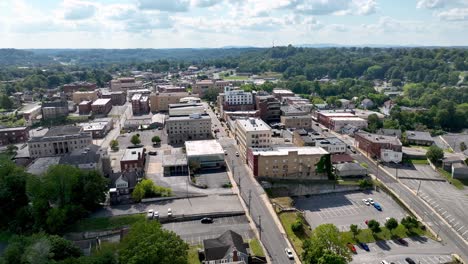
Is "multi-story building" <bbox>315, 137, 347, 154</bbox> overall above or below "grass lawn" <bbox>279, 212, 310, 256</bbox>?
above

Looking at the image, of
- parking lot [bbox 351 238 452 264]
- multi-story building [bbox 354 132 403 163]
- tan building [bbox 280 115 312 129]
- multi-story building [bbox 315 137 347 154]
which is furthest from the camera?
tan building [bbox 280 115 312 129]

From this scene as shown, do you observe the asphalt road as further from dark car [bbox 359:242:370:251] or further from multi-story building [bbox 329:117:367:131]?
multi-story building [bbox 329:117:367:131]

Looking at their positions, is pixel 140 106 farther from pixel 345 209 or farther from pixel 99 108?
pixel 345 209

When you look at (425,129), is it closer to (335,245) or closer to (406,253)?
(406,253)

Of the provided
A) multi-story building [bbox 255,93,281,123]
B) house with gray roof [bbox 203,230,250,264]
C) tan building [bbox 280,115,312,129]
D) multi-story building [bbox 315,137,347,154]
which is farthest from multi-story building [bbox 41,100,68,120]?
house with gray roof [bbox 203,230,250,264]

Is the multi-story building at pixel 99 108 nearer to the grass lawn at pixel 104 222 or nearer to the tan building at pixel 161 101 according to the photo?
the tan building at pixel 161 101

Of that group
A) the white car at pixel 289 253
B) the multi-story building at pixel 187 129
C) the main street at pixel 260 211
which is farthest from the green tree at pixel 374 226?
the multi-story building at pixel 187 129

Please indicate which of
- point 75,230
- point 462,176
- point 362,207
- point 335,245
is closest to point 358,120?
point 462,176
